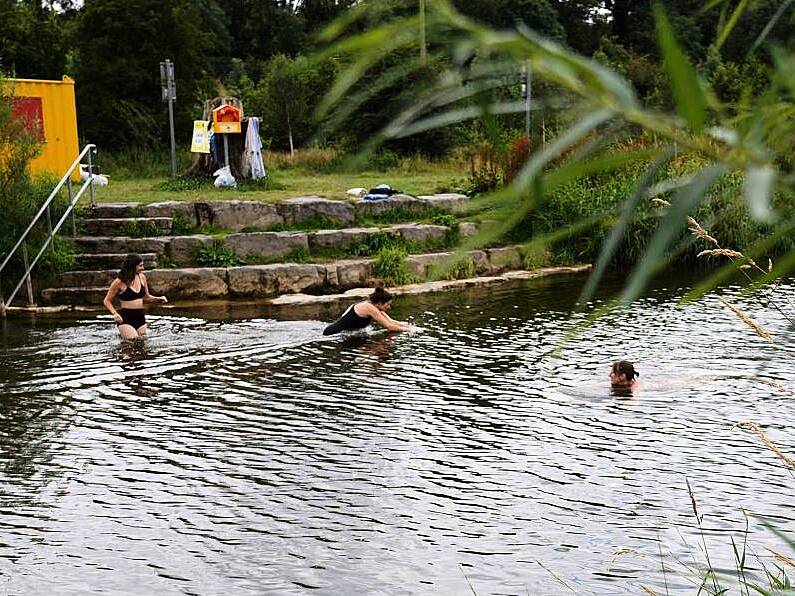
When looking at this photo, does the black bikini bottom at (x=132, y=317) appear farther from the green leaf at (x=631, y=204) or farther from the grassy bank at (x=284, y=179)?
the green leaf at (x=631, y=204)

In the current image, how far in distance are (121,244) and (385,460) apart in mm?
10116

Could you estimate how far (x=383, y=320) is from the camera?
13.8 metres

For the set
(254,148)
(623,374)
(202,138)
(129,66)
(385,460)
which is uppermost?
(129,66)

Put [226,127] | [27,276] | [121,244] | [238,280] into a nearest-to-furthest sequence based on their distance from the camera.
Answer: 1. [27,276]
2. [238,280]
3. [121,244]
4. [226,127]

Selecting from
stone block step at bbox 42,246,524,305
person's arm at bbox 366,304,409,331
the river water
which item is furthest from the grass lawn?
the river water

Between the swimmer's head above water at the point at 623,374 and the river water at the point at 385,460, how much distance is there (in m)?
0.17

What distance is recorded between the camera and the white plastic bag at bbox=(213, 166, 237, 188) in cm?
2150

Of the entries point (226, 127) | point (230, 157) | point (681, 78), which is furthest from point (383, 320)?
point (681, 78)

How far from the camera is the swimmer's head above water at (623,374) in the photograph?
1028cm

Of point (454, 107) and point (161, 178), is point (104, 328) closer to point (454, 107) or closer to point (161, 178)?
point (161, 178)

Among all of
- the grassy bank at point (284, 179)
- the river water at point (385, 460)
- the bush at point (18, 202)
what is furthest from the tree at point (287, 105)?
the river water at point (385, 460)

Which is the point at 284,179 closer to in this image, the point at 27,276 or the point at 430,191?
the point at 430,191

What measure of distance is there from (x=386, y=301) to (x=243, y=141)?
9518mm

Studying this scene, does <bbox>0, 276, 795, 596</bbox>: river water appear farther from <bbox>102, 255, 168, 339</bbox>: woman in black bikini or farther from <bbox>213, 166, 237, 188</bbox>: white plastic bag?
<bbox>213, 166, 237, 188</bbox>: white plastic bag
